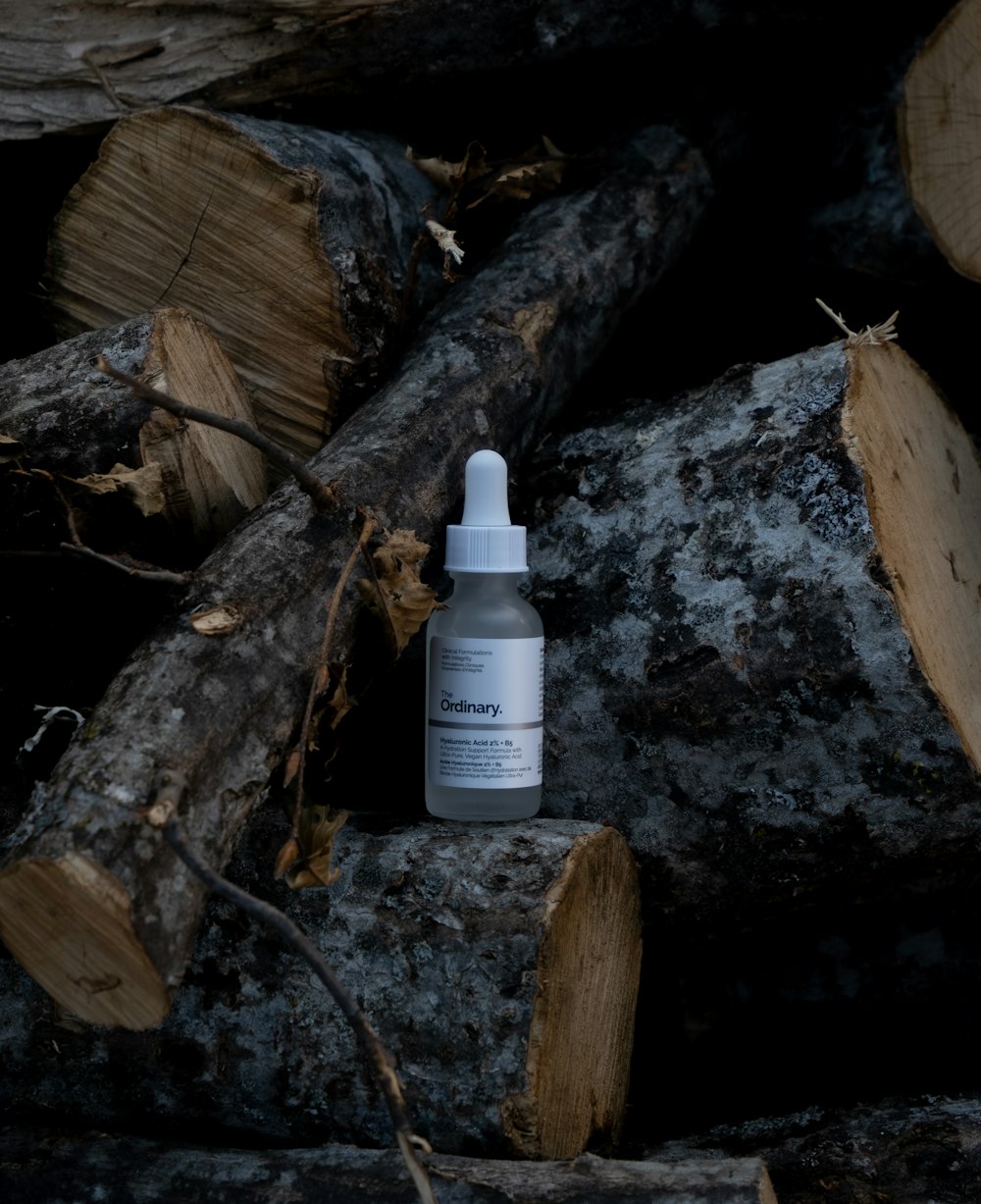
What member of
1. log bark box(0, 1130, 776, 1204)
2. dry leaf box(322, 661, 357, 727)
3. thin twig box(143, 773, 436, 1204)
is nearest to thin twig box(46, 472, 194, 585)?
dry leaf box(322, 661, 357, 727)

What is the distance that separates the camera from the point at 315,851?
1.63m

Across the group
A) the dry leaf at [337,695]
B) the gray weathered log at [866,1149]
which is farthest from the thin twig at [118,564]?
the gray weathered log at [866,1149]

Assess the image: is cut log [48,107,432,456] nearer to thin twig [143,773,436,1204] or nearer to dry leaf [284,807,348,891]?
dry leaf [284,807,348,891]

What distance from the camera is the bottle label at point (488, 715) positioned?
1.82 m

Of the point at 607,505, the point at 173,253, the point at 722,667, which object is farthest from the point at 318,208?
the point at 722,667

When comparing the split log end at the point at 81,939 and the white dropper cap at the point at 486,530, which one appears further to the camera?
the white dropper cap at the point at 486,530

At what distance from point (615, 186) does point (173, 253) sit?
1.01 meters

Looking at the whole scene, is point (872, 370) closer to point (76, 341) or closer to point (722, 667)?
point (722, 667)

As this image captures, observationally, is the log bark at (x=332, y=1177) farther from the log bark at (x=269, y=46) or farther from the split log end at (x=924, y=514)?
the log bark at (x=269, y=46)

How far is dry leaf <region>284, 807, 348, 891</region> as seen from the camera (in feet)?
5.24

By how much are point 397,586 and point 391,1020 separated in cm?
64

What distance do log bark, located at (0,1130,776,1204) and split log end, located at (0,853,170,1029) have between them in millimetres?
281

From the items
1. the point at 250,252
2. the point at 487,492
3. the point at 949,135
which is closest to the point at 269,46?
the point at 250,252

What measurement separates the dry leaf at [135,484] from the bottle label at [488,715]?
0.52 m
